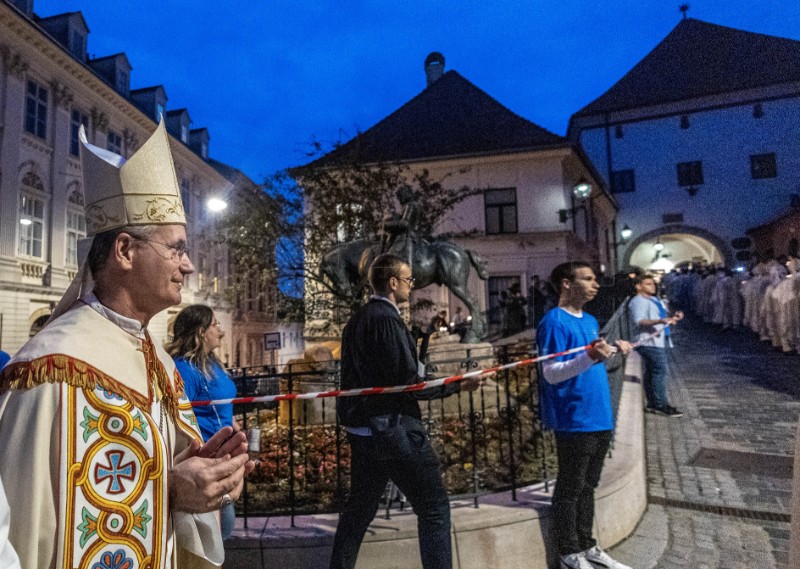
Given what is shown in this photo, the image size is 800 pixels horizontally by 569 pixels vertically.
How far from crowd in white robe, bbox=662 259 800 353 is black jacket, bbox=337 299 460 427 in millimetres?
10748

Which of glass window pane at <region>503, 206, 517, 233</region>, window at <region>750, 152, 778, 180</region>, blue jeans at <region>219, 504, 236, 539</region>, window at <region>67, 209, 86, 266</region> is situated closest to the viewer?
blue jeans at <region>219, 504, 236, 539</region>

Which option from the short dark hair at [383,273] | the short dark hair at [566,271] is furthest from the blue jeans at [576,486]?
the short dark hair at [383,273]

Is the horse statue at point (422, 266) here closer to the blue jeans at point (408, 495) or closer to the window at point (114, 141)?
the blue jeans at point (408, 495)

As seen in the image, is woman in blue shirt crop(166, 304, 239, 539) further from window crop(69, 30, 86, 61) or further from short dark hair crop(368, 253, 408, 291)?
window crop(69, 30, 86, 61)

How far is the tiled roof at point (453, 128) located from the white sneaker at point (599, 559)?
60.8 feet

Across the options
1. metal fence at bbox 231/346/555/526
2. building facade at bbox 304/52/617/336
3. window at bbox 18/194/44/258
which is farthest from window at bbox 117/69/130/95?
metal fence at bbox 231/346/555/526

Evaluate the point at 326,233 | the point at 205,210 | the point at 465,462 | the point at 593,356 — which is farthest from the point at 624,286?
the point at 205,210

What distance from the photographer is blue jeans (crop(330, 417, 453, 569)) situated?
2506mm

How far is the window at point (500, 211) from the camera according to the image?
73.5ft

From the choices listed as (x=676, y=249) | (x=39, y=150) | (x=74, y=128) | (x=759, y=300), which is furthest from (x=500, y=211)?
(x=676, y=249)

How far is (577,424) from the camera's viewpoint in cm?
301

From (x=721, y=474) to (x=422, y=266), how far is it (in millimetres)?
5172

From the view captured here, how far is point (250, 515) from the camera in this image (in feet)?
12.2

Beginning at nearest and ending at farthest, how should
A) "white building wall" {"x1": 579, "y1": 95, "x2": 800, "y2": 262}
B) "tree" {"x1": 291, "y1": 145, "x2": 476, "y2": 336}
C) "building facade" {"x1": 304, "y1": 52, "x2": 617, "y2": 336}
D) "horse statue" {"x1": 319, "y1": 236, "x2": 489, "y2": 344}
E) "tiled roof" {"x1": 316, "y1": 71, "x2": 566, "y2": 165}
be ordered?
"horse statue" {"x1": 319, "y1": 236, "x2": 489, "y2": 344}
"tree" {"x1": 291, "y1": 145, "x2": 476, "y2": 336}
"white building wall" {"x1": 579, "y1": 95, "x2": 800, "y2": 262}
"building facade" {"x1": 304, "y1": 52, "x2": 617, "y2": 336}
"tiled roof" {"x1": 316, "y1": 71, "x2": 566, "y2": 165}
